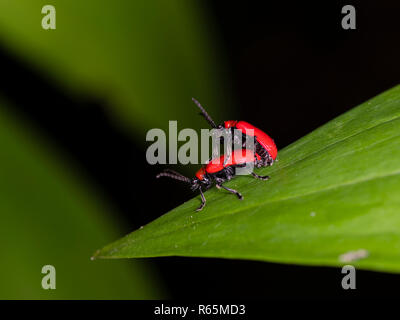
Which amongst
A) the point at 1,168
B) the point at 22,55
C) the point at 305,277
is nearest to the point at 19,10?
the point at 22,55

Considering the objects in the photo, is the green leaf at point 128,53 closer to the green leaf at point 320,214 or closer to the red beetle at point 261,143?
the red beetle at point 261,143

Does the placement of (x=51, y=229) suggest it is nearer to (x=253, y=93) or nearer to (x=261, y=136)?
(x=261, y=136)

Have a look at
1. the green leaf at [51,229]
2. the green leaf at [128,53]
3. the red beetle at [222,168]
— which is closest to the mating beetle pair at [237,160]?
the red beetle at [222,168]

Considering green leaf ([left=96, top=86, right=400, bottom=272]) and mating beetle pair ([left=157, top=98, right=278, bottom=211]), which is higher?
mating beetle pair ([left=157, top=98, right=278, bottom=211])

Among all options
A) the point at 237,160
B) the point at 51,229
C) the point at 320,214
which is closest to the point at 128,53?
the point at 51,229

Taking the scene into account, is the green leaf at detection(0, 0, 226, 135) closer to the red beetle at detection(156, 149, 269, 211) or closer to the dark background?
the dark background

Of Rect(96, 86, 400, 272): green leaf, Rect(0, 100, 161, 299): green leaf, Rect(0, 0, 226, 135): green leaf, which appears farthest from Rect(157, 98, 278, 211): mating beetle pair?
Rect(0, 0, 226, 135): green leaf

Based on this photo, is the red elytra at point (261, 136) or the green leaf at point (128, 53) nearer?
the red elytra at point (261, 136)
